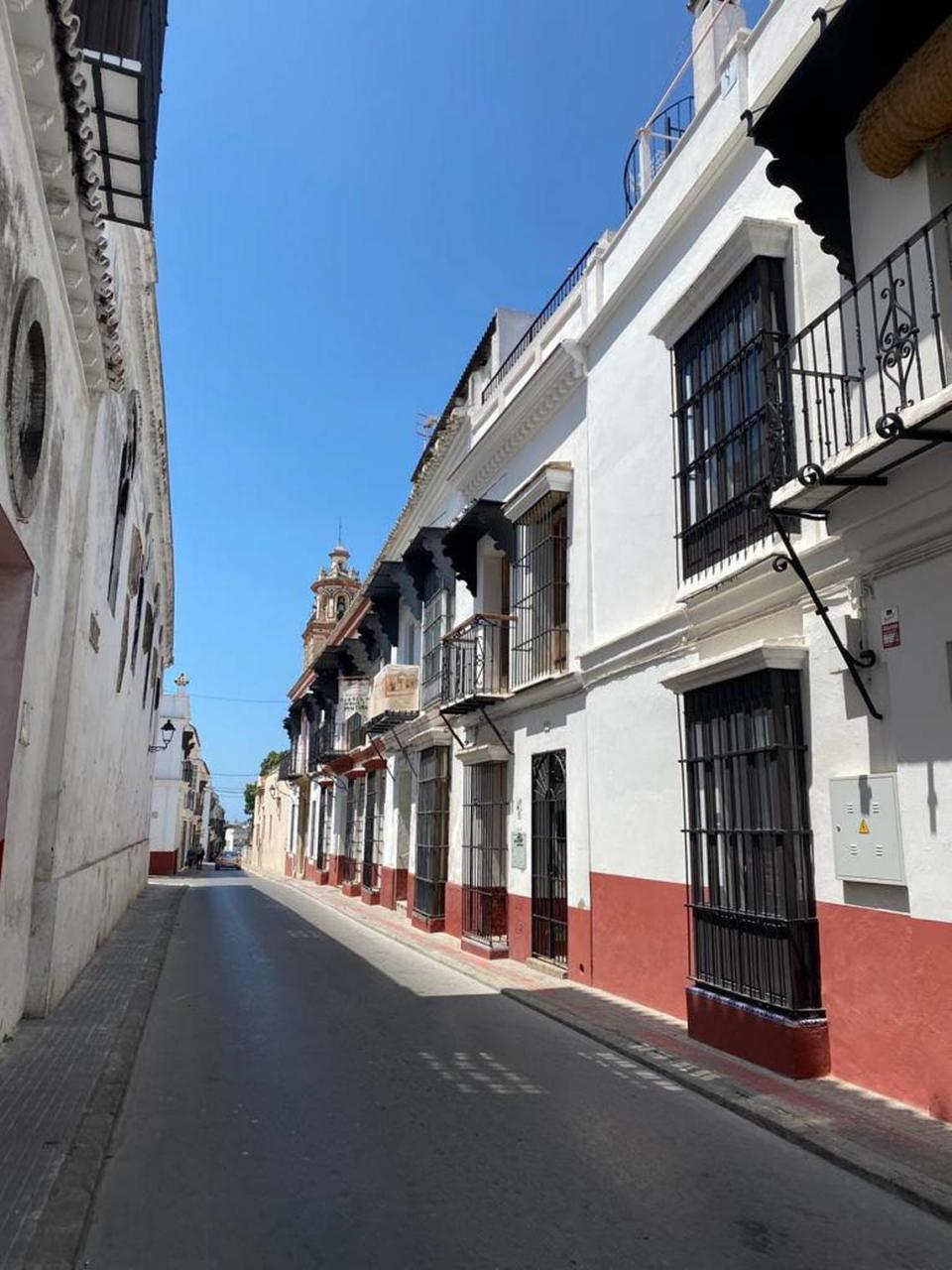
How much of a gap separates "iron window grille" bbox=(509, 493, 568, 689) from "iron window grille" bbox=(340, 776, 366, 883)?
12163 mm

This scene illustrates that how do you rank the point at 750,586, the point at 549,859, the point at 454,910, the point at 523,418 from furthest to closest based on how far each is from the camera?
1. the point at 454,910
2. the point at 523,418
3. the point at 549,859
4. the point at 750,586

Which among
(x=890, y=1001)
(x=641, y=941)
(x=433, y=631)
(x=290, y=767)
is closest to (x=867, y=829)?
(x=890, y=1001)

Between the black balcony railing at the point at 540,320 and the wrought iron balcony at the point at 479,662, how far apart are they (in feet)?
12.8

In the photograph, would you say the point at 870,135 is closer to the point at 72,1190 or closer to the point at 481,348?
the point at 72,1190

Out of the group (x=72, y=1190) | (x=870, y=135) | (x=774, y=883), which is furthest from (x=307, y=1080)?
(x=870, y=135)

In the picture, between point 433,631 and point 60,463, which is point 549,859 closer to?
point 433,631

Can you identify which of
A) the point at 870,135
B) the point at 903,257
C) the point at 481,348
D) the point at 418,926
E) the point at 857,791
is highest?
the point at 481,348

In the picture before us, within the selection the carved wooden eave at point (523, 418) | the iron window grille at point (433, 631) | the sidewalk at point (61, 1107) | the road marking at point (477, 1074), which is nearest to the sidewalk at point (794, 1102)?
the road marking at point (477, 1074)

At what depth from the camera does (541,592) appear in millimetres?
11406

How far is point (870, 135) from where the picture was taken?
5.59 m

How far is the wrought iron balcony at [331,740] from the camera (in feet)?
82.7

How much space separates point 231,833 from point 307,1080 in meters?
118

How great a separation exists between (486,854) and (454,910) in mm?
1737

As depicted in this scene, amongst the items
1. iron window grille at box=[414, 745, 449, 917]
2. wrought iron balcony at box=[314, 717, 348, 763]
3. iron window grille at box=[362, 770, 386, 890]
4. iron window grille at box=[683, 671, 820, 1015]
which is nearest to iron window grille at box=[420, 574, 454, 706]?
iron window grille at box=[414, 745, 449, 917]
